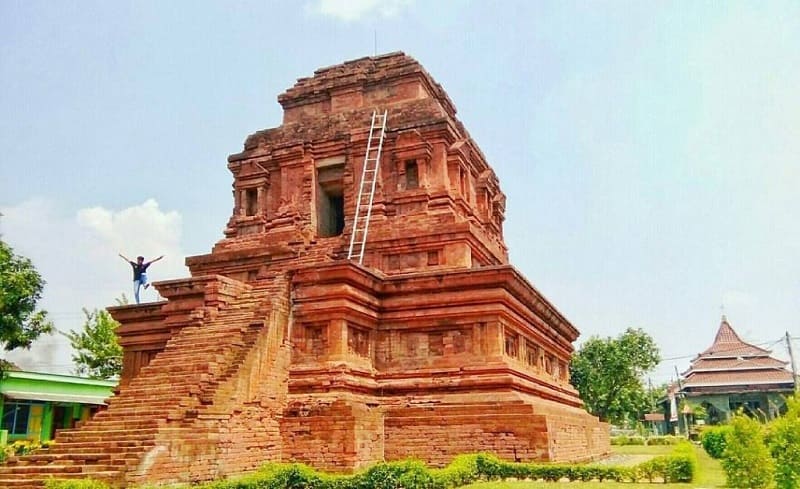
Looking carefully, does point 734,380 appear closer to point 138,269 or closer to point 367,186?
point 367,186

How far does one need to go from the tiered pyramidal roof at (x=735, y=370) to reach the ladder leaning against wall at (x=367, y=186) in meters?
44.2

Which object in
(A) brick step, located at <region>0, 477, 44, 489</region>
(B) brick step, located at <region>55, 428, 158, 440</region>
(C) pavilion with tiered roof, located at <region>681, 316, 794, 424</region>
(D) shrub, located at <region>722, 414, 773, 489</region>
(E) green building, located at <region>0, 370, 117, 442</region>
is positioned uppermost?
(C) pavilion with tiered roof, located at <region>681, 316, 794, 424</region>

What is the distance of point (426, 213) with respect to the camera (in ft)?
64.2

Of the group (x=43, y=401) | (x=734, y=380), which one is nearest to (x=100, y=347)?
(x=43, y=401)

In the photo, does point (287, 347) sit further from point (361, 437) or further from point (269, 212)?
point (269, 212)

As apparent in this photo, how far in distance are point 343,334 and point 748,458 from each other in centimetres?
822

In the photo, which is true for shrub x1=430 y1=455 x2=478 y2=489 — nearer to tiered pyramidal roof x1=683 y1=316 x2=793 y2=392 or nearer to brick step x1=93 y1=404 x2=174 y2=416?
brick step x1=93 y1=404 x2=174 y2=416

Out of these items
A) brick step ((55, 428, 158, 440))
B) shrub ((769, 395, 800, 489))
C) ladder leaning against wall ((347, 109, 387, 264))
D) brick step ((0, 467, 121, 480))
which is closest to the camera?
shrub ((769, 395, 800, 489))

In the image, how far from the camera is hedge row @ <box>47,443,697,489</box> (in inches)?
455

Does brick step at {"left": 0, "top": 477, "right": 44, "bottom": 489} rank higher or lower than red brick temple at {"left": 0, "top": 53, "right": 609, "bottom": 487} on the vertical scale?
lower

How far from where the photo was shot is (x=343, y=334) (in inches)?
605

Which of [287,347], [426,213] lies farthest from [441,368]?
[426,213]

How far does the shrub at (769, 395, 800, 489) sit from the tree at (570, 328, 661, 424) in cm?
3980

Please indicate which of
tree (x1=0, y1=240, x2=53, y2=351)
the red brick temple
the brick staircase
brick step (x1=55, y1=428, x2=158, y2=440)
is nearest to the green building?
tree (x1=0, y1=240, x2=53, y2=351)
